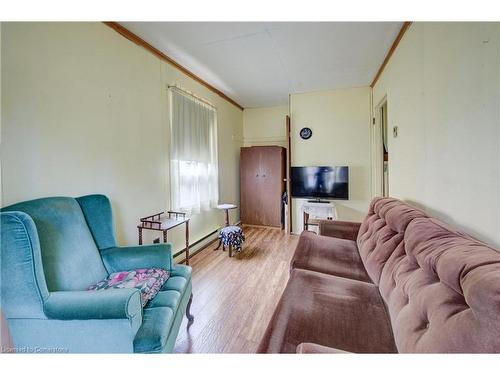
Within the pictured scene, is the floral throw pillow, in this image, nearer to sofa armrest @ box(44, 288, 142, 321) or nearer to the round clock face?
sofa armrest @ box(44, 288, 142, 321)

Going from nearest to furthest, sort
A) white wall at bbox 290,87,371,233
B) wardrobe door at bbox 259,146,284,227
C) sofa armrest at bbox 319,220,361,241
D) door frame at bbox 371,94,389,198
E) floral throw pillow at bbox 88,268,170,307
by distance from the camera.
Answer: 1. floral throw pillow at bbox 88,268,170,307
2. sofa armrest at bbox 319,220,361,241
3. door frame at bbox 371,94,389,198
4. white wall at bbox 290,87,371,233
5. wardrobe door at bbox 259,146,284,227

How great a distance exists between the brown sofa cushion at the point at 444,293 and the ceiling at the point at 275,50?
6.37ft

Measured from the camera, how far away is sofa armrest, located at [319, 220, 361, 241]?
83.8 inches

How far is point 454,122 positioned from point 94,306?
6.74 feet

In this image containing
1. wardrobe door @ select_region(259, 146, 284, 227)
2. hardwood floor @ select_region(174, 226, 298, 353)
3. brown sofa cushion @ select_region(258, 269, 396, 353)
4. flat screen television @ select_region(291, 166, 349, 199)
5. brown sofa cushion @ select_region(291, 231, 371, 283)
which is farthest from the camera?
wardrobe door @ select_region(259, 146, 284, 227)

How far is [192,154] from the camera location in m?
2.92

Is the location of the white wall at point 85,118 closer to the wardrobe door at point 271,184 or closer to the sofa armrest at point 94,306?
the sofa armrest at point 94,306

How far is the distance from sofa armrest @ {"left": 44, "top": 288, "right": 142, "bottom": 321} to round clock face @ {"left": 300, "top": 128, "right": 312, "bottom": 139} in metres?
3.47

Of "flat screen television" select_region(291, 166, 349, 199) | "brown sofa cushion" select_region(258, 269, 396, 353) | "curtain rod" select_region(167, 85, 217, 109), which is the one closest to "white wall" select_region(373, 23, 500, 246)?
"brown sofa cushion" select_region(258, 269, 396, 353)

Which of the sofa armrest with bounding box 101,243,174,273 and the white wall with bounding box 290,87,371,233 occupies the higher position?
the white wall with bounding box 290,87,371,233

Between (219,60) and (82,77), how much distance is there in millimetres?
1467

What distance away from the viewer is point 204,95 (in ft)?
10.6

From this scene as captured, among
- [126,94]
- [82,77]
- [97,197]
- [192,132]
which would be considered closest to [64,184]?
[97,197]

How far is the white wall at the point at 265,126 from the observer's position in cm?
440
